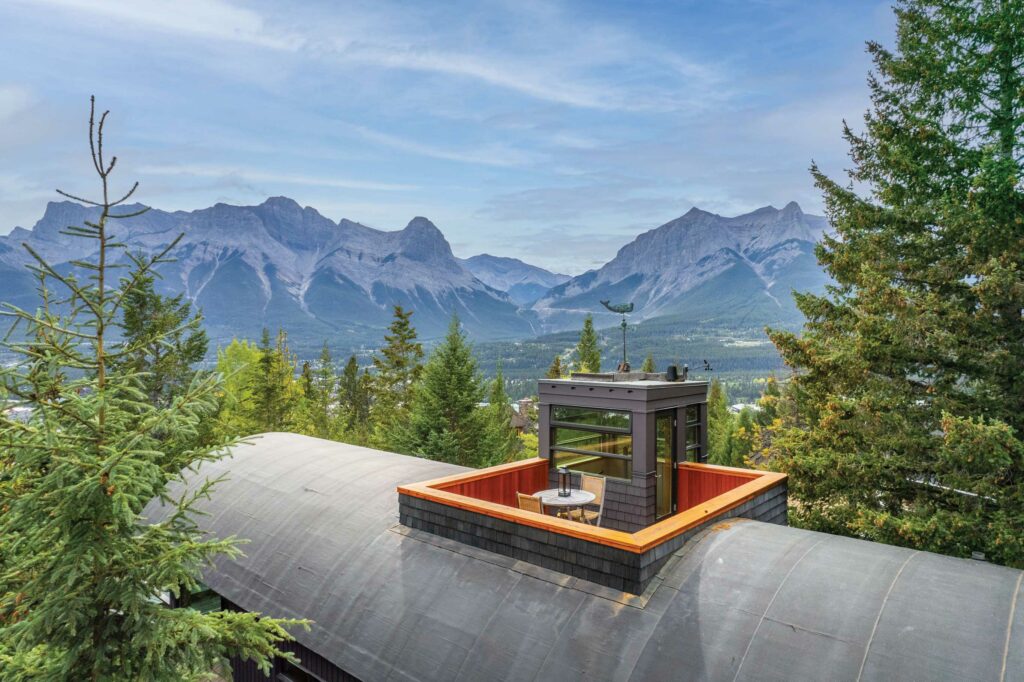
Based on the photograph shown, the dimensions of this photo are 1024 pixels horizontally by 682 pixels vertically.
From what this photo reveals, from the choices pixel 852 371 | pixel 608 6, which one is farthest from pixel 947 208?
pixel 608 6

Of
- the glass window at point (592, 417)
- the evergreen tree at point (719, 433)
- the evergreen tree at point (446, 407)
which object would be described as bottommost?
the evergreen tree at point (719, 433)

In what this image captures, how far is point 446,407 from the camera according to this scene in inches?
1158

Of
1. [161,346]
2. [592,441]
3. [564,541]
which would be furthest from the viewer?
[161,346]

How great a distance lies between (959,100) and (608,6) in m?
19.2

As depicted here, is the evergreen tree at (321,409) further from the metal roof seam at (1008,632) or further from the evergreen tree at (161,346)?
the metal roof seam at (1008,632)

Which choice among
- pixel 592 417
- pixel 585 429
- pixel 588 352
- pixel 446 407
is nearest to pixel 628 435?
pixel 592 417

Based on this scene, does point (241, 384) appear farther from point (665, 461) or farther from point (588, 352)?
point (665, 461)

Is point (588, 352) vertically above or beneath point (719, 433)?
above

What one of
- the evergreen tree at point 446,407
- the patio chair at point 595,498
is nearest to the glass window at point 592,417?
the patio chair at point 595,498

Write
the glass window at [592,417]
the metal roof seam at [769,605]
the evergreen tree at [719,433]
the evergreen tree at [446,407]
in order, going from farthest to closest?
the evergreen tree at [719,433] < the evergreen tree at [446,407] < the glass window at [592,417] < the metal roof seam at [769,605]

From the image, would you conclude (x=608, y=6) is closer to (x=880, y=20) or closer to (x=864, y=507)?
(x=880, y=20)

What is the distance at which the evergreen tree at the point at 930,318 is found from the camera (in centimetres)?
1177

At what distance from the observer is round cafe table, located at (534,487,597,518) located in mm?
10289

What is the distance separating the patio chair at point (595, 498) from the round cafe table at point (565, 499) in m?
0.14
